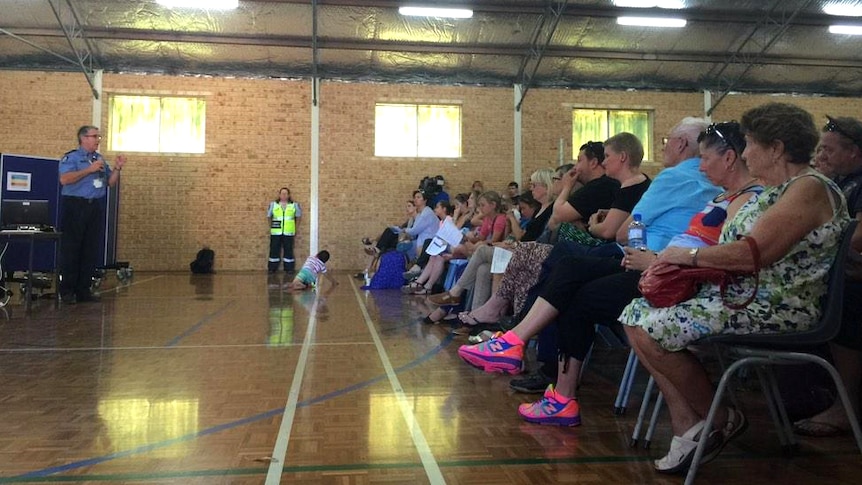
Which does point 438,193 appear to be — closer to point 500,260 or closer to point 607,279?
point 500,260

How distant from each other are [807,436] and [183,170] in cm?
1181

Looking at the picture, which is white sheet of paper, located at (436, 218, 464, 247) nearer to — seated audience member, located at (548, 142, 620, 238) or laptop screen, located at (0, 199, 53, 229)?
seated audience member, located at (548, 142, 620, 238)

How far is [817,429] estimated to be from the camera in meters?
2.35

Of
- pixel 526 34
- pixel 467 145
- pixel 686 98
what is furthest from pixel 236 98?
pixel 686 98

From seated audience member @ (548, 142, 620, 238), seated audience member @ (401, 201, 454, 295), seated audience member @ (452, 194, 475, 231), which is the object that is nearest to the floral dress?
seated audience member @ (548, 142, 620, 238)

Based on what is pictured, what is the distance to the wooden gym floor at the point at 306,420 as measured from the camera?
1896mm

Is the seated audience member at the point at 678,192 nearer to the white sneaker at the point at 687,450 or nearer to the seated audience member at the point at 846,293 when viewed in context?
the seated audience member at the point at 846,293

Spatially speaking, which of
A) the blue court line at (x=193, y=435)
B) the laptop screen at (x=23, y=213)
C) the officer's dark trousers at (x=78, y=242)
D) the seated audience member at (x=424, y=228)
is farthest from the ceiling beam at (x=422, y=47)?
the blue court line at (x=193, y=435)

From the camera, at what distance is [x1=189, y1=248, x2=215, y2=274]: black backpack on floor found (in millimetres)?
11602

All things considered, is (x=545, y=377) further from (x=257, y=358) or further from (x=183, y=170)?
(x=183, y=170)

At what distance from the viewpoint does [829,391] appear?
2539 millimetres

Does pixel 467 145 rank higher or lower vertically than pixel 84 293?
higher

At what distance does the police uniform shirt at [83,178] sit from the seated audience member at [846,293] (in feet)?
20.8

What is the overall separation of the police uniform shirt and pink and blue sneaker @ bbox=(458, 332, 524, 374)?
4.95m
